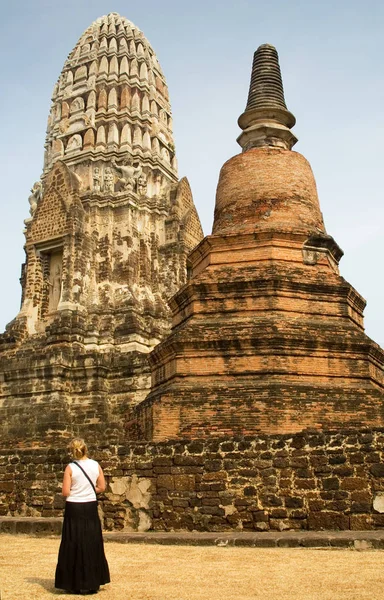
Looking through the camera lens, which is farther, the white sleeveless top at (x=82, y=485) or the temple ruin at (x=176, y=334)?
the temple ruin at (x=176, y=334)

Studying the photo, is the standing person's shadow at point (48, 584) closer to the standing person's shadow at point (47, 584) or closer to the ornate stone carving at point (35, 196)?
the standing person's shadow at point (47, 584)

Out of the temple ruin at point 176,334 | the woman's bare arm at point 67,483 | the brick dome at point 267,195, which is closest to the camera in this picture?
the woman's bare arm at point 67,483

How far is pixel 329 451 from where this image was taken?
9.00m

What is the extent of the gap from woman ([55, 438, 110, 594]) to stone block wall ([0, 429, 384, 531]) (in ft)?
12.0

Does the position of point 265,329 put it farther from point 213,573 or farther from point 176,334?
point 213,573

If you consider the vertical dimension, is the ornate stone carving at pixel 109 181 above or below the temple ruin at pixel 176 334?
above

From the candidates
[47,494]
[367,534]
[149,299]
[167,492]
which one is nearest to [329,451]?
[367,534]

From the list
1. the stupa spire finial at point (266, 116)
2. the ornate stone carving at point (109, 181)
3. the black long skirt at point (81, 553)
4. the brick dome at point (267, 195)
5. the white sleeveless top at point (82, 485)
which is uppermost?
the ornate stone carving at point (109, 181)

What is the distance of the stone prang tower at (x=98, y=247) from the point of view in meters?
21.7

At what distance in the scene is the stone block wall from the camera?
8.77m

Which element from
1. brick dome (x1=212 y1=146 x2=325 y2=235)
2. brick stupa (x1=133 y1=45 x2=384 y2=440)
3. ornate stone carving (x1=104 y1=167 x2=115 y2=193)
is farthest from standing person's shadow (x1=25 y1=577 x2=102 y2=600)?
ornate stone carving (x1=104 y1=167 x2=115 y2=193)

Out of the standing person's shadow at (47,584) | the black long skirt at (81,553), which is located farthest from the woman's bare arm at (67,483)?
the standing person's shadow at (47,584)

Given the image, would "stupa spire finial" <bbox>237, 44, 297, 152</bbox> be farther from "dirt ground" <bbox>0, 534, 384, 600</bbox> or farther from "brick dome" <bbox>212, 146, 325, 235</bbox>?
"dirt ground" <bbox>0, 534, 384, 600</bbox>

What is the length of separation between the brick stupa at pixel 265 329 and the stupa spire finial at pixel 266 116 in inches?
7.0
